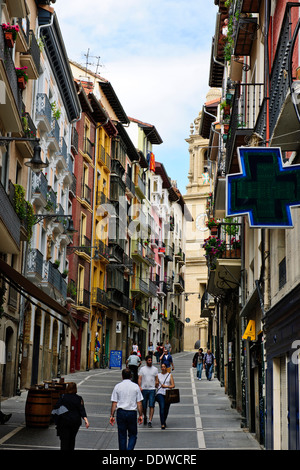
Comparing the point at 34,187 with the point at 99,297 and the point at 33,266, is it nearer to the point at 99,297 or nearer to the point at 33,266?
the point at 33,266

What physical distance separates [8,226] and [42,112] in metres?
12.0

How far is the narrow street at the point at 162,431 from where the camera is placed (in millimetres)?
15406

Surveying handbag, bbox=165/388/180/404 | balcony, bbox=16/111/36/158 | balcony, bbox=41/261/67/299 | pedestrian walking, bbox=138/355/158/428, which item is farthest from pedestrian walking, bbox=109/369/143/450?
balcony, bbox=41/261/67/299

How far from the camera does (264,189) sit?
834 centimetres

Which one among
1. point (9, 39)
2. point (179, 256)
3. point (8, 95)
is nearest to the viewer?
point (8, 95)

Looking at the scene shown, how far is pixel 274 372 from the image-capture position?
13383 millimetres

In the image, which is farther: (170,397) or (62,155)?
(62,155)

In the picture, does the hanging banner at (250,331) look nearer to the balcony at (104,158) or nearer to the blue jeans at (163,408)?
the blue jeans at (163,408)

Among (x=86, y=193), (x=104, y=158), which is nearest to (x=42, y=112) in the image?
(x=86, y=193)

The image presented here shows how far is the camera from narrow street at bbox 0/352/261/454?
15.4m

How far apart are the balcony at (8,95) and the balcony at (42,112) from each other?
301 inches

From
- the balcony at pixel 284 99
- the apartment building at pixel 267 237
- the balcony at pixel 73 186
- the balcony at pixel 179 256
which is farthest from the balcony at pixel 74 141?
the balcony at pixel 179 256

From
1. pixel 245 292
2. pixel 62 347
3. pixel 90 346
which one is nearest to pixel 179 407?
pixel 245 292
